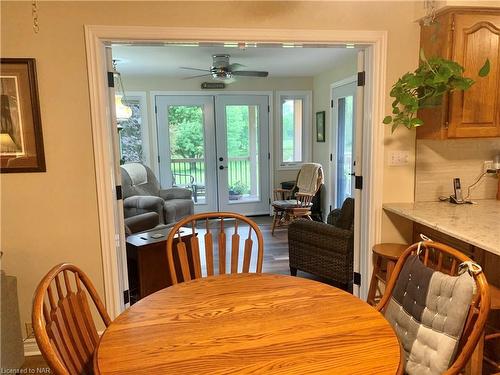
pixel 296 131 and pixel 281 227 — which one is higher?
pixel 296 131

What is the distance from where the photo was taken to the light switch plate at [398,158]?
252cm

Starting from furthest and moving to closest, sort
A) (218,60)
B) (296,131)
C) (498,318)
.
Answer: (296,131)
(218,60)
(498,318)

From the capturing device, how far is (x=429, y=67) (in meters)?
2.13

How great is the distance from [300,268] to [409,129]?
61.8 inches

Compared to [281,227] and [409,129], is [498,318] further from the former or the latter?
[281,227]

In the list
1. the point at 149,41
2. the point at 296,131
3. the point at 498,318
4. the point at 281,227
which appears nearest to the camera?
the point at 498,318

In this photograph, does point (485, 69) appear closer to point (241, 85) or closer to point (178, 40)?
point (178, 40)

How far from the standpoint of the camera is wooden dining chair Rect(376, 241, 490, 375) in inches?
42.9

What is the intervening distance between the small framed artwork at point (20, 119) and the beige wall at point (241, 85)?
3.64m

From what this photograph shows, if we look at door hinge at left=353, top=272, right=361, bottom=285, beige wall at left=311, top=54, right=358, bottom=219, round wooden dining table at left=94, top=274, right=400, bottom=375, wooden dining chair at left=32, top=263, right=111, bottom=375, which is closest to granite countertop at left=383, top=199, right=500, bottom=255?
door hinge at left=353, top=272, right=361, bottom=285

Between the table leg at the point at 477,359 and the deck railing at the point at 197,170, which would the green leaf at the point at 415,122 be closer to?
the table leg at the point at 477,359

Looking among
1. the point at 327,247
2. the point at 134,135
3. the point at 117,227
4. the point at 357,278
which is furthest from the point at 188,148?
the point at 357,278

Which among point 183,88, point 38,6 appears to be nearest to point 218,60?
point 183,88

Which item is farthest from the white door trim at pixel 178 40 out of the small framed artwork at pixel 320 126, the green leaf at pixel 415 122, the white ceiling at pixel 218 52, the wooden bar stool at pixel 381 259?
the small framed artwork at pixel 320 126
